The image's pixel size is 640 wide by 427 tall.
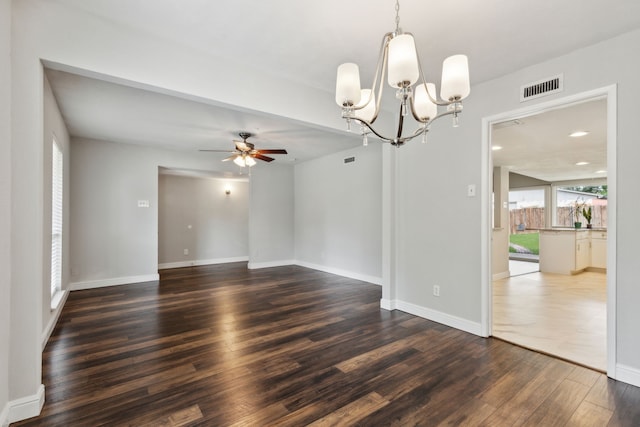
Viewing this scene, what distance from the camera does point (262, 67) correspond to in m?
2.82

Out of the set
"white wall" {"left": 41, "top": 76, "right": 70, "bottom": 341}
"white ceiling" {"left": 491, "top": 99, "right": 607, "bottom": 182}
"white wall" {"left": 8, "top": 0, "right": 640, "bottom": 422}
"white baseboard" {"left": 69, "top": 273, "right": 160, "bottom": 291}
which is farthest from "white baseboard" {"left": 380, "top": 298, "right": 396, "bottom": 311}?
"white baseboard" {"left": 69, "top": 273, "right": 160, "bottom": 291}

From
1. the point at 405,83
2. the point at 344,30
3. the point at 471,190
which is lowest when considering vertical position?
the point at 471,190

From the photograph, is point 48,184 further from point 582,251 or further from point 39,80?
point 582,251

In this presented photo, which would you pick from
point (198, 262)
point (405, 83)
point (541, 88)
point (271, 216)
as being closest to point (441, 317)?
point (541, 88)

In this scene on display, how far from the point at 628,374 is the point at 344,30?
3.34 meters

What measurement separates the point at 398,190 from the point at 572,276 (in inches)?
205

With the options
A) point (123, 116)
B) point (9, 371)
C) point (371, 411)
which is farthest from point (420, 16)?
point (123, 116)

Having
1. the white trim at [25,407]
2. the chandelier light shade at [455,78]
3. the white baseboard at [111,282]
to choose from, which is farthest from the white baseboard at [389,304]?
the white baseboard at [111,282]

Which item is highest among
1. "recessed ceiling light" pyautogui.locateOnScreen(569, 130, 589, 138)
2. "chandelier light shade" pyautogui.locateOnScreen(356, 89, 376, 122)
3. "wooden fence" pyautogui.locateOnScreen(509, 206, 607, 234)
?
"recessed ceiling light" pyautogui.locateOnScreen(569, 130, 589, 138)

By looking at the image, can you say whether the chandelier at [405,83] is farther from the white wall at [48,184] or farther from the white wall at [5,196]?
the white wall at [48,184]

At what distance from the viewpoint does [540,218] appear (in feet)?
30.1

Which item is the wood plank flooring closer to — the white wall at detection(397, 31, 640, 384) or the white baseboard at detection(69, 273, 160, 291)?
the white wall at detection(397, 31, 640, 384)

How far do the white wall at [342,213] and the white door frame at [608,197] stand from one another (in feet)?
7.70

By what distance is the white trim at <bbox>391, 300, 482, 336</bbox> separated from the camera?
126 inches
